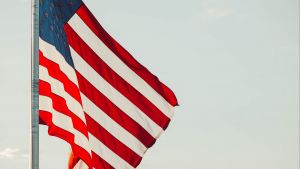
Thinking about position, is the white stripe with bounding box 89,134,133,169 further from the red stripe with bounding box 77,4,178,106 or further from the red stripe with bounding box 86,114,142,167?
the red stripe with bounding box 77,4,178,106

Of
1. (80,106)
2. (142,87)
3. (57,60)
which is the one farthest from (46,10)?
(142,87)

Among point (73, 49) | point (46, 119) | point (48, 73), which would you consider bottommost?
point (46, 119)

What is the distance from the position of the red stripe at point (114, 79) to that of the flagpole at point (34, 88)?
5.24ft

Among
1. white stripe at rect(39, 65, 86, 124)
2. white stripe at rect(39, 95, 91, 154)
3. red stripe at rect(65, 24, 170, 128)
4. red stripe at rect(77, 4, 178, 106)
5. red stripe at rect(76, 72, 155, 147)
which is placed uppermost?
red stripe at rect(77, 4, 178, 106)

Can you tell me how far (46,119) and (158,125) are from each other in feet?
10.1

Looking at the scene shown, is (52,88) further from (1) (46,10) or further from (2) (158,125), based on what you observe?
(2) (158,125)

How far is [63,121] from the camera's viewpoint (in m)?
13.0

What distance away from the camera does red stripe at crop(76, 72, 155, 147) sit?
551 inches

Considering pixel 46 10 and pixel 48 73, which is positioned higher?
pixel 46 10

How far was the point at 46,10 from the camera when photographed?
13.2 metres

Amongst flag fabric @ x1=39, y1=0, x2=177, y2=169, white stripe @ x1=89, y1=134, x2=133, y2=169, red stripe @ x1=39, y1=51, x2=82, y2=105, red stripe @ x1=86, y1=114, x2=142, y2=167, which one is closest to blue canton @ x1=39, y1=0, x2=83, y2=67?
flag fabric @ x1=39, y1=0, x2=177, y2=169

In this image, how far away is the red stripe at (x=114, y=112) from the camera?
14.0m

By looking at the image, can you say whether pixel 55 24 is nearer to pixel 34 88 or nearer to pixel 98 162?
pixel 34 88

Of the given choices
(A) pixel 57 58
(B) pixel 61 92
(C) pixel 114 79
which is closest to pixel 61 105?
(B) pixel 61 92
